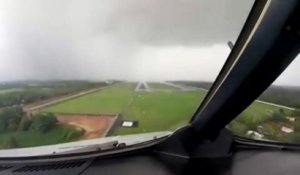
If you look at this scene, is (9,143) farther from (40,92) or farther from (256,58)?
(256,58)

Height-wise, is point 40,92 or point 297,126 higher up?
point 40,92

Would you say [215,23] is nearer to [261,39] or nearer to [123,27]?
[123,27]

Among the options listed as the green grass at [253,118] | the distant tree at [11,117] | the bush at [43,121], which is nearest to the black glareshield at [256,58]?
the green grass at [253,118]

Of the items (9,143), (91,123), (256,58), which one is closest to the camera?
(256,58)

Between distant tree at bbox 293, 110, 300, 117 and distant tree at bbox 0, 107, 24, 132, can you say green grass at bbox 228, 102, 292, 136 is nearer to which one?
distant tree at bbox 293, 110, 300, 117

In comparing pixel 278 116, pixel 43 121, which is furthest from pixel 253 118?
pixel 43 121

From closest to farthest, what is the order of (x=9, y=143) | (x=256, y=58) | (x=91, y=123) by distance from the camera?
(x=256, y=58) < (x=9, y=143) < (x=91, y=123)

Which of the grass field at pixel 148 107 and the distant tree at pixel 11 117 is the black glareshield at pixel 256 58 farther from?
the distant tree at pixel 11 117
